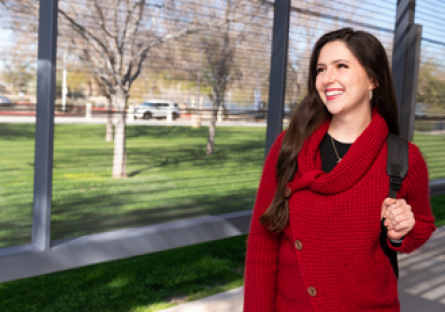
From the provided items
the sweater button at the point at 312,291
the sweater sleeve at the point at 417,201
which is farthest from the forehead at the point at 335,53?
the sweater button at the point at 312,291

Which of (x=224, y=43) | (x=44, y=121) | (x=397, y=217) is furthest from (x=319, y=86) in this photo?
(x=224, y=43)

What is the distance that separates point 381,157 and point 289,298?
2.11 feet

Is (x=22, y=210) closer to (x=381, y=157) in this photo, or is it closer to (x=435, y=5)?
(x=381, y=157)

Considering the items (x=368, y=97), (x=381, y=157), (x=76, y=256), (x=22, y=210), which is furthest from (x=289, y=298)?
(x=22, y=210)

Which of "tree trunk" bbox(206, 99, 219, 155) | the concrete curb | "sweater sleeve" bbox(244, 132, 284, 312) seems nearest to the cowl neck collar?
"sweater sleeve" bbox(244, 132, 284, 312)

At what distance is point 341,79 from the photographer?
180 centimetres

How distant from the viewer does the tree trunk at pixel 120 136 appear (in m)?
4.06

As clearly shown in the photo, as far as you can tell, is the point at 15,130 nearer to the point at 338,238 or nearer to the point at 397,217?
the point at 338,238

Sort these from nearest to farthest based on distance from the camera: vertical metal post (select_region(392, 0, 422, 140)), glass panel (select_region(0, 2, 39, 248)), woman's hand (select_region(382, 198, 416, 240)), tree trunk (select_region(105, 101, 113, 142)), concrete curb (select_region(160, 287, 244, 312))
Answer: woman's hand (select_region(382, 198, 416, 240))
glass panel (select_region(0, 2, 39, 248))
concrete curb (select_region(160, 287, 244, 312))
tree trunk (select_region(105, 101, 113, 142))
vertical metal post (select_region(392, 0, 422, 140))

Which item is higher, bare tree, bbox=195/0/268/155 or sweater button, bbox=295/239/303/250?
bare tree, bbox=195/0/268/155

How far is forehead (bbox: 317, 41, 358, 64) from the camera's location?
1804 mm

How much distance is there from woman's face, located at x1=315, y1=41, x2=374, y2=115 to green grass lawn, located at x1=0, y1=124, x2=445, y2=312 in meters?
2.50

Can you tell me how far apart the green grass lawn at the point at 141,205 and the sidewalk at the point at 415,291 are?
0.58m

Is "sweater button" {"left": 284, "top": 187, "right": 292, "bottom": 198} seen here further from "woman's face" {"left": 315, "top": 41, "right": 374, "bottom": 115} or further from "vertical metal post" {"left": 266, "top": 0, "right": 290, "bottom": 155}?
"vertical metal post" {"left": 266, "top": 0, "right": 290, "bottom": 155}
